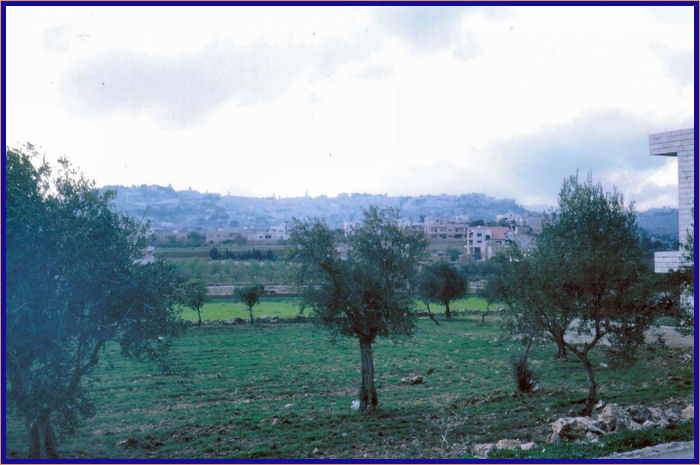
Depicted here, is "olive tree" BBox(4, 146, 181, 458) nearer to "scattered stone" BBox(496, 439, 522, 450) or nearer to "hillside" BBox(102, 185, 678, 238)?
"scattered stone" BBox(496, 439, 522, 450)

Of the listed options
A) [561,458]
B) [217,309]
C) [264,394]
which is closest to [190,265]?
[217,309]

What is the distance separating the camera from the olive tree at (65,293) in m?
10.7

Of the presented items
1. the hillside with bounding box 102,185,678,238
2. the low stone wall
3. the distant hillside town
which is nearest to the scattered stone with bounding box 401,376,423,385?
the distant hillside town

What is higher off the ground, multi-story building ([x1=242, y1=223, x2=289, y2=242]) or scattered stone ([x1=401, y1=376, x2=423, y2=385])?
multi-story building ([x1=242, y1=223, x2=289, y2=242])

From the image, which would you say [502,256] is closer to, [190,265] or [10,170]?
[10,170]

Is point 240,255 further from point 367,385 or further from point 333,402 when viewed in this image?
point 367,385

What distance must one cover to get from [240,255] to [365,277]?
231 ft

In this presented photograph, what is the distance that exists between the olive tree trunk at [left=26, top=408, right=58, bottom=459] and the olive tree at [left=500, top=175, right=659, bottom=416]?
38.9 feet

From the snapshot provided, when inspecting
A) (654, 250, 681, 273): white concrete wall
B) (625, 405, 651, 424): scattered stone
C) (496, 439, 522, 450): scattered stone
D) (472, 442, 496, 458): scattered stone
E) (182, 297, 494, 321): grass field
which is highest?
(654, 250, 681, 273): white concrete wall

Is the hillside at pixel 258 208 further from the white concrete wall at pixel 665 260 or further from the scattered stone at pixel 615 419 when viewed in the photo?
the scattered stone at pixel 615 419

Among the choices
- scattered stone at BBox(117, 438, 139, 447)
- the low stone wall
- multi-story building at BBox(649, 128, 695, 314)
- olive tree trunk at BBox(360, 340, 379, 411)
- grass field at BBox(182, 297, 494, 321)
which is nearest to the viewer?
scattered stone at BBox(117, 438, 139, 447)

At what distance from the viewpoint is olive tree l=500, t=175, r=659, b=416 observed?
594 inches

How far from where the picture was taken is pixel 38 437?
38.6ft

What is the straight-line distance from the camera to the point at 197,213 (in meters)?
135
